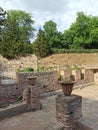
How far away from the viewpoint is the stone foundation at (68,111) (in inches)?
181

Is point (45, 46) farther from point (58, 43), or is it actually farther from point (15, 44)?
point (58, 43)

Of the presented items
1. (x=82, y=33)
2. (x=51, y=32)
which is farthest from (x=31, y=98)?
(x=82, y=33)

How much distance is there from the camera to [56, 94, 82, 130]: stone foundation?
181 inches

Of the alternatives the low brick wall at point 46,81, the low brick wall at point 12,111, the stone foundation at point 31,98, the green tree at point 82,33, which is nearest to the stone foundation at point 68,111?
the low brick wall at point 12,111

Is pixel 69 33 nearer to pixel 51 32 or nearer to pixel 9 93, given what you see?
pixel 51 32

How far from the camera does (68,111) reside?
459cm

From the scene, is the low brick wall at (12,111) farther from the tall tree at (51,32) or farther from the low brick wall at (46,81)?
the tall tree at (51,32)

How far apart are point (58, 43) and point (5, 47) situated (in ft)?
53.9

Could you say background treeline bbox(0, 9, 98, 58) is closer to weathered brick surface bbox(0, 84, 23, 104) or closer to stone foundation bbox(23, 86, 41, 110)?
weathered brick surface bbox(0, 84, 23, 104)

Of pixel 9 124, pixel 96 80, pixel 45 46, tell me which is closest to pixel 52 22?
pixel 45 46

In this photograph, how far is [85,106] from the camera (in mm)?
8945

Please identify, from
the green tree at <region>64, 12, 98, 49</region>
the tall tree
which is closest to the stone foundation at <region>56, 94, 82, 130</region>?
the tall tree

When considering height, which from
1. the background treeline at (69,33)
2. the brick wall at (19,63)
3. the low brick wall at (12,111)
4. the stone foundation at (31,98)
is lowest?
the low brick wall at (12,111)

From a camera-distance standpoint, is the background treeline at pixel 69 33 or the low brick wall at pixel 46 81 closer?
the low brick wall at pixel 46 81
